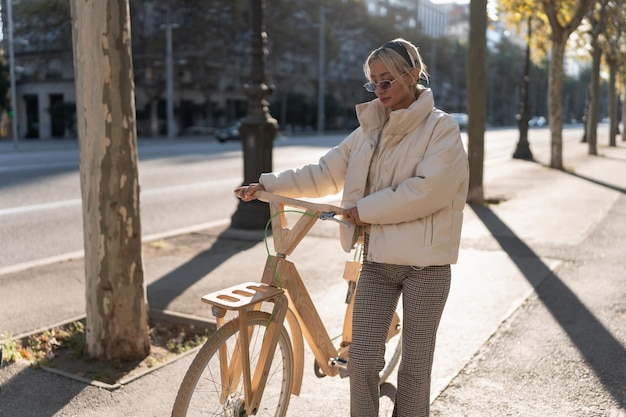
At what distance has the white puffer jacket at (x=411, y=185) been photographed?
2803 millimetres

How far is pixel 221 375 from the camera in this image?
3031mm

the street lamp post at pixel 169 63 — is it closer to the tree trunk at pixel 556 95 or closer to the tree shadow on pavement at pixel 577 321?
the tree trunk at pixel 556 95

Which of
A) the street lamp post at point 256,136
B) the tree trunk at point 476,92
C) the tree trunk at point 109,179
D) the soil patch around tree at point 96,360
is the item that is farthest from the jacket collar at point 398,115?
the tree trunk at point 476,92

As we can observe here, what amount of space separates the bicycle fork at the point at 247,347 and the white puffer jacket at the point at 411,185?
41 centimetres

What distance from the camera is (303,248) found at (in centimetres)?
818

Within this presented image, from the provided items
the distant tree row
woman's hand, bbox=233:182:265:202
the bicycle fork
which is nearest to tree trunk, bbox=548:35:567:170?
the distant tree row

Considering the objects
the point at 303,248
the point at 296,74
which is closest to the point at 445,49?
the point at 296,74

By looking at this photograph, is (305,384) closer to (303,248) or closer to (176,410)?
(176,410)

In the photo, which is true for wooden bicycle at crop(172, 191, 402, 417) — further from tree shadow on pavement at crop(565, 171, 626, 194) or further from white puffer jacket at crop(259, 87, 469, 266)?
tree shadow on pavement at crop(565, 171, 626, 194)

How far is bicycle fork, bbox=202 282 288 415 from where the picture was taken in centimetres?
290

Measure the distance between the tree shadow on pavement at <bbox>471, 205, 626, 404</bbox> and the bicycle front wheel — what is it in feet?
6.22

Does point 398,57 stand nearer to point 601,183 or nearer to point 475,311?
point 475,311

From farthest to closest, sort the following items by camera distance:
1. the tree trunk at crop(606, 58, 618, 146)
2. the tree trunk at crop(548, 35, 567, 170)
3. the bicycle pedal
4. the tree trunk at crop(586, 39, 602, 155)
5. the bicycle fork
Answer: the tree trunk at crop(606, 58, 618, 146), the tree trunk at crop(586, 39, 602, 155), the tree trunk at crop(548, 35, 567, 170), the bicycle pedal, the bicycle fork

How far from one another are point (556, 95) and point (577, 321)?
46.3 feet
